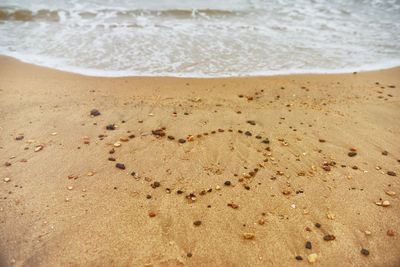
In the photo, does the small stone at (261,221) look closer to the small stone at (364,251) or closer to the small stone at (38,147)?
the small stone at (364,251)

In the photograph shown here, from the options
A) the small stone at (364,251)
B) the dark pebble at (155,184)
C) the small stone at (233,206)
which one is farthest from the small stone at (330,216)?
the dark pebble at (155,184)

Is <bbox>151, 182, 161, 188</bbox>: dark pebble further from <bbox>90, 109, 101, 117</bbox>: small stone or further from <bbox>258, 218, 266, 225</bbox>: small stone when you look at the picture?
<bbox>90, 109, 101, 117</bbox>: small stone

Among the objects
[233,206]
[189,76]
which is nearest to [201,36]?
[189,76]

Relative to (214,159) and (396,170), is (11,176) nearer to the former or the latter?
(214,159)

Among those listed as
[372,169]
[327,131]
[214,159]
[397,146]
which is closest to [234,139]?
[214,159]

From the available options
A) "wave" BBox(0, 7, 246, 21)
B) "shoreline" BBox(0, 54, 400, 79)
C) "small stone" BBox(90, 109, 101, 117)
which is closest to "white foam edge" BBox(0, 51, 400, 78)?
"shoreline" BBox(0, 54, 400, 79)

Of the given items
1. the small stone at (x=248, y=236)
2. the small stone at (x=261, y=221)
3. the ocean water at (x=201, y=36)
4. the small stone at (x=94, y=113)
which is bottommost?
→ the small stone at (x=248, y=236)

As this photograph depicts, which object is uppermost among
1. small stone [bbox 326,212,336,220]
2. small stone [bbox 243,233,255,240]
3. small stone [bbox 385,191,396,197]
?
small stone [bbox 385,191,396,197]
